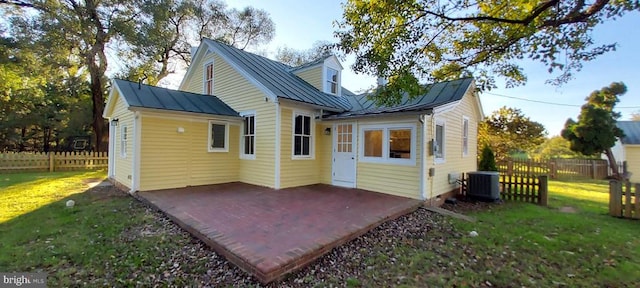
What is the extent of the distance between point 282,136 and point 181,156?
3.36 metres

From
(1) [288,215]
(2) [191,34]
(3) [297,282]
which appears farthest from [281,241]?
(2) [191,34]

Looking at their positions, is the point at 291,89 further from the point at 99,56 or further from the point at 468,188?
the point at 99,56

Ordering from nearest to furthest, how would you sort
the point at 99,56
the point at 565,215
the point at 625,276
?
the point at 625,276
the point at 565,215
the point at 99,56

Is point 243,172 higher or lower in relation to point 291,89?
lower

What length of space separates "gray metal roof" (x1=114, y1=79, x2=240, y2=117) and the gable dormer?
11.8 ft

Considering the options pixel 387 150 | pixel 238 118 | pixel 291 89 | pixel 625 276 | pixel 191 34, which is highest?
pixel 191 34

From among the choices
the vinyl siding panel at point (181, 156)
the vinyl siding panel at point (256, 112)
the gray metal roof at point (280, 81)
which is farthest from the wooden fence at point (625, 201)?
the vinyl siding panel at point (181, 156)

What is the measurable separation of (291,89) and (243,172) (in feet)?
11.5

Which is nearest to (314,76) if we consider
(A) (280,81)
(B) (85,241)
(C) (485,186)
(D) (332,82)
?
(D) (332,82)

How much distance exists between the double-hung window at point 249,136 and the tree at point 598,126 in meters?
19.6

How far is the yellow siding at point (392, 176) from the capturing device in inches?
305

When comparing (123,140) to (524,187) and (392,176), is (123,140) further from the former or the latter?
(524,187)

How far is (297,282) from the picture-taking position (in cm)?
354

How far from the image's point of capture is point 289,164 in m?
9.14
